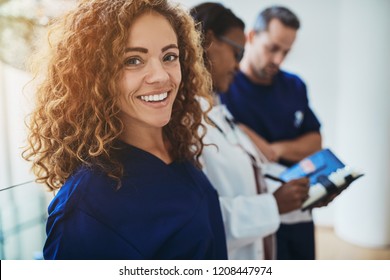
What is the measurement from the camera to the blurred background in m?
0.85

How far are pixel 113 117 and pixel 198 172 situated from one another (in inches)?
9.6

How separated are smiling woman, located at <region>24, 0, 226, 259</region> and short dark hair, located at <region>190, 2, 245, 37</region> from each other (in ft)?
0.85

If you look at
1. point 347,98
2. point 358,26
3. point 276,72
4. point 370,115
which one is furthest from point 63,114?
point 347,98

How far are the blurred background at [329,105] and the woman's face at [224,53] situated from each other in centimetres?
30

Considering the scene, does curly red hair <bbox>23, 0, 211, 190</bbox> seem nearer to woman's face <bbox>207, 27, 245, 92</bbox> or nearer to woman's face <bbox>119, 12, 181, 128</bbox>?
woman's face <bbox>119, 12, 181, 128</bbox>

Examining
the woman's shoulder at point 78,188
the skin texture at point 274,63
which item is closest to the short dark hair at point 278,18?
the skin texture at point 274,63

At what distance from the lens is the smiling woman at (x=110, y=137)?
2.00ft

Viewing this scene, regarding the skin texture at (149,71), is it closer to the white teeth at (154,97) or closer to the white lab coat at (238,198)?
the white teeth at (154,97)

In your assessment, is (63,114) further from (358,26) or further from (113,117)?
(358,26)

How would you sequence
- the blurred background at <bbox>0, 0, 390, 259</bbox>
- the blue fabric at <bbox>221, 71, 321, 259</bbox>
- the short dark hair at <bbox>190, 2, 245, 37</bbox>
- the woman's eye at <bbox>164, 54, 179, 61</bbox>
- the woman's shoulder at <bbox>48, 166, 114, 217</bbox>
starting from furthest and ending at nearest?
the blue fabric at <bbox>221, 71, 321, 259</bbox>
the short dark hair at <bbox>190, 2, 245, 37</bbox>
the blurred background at <bbox>0, 0, 390, 259</bbox>
the woman's eye at <bbox>164, 54, 179, 61</bbox>
the woman's shoulder at <bbox>48, 166, 114, 217</bbox>

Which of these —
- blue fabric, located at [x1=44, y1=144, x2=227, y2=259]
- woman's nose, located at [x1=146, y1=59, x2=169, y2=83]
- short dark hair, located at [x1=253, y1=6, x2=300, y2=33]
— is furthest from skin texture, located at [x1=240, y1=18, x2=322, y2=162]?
woman's nose, located at [x1=146, y1=59, x2=169, y2=83]

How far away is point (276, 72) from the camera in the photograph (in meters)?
1.31

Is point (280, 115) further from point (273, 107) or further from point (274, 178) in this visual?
point (274, 178)
